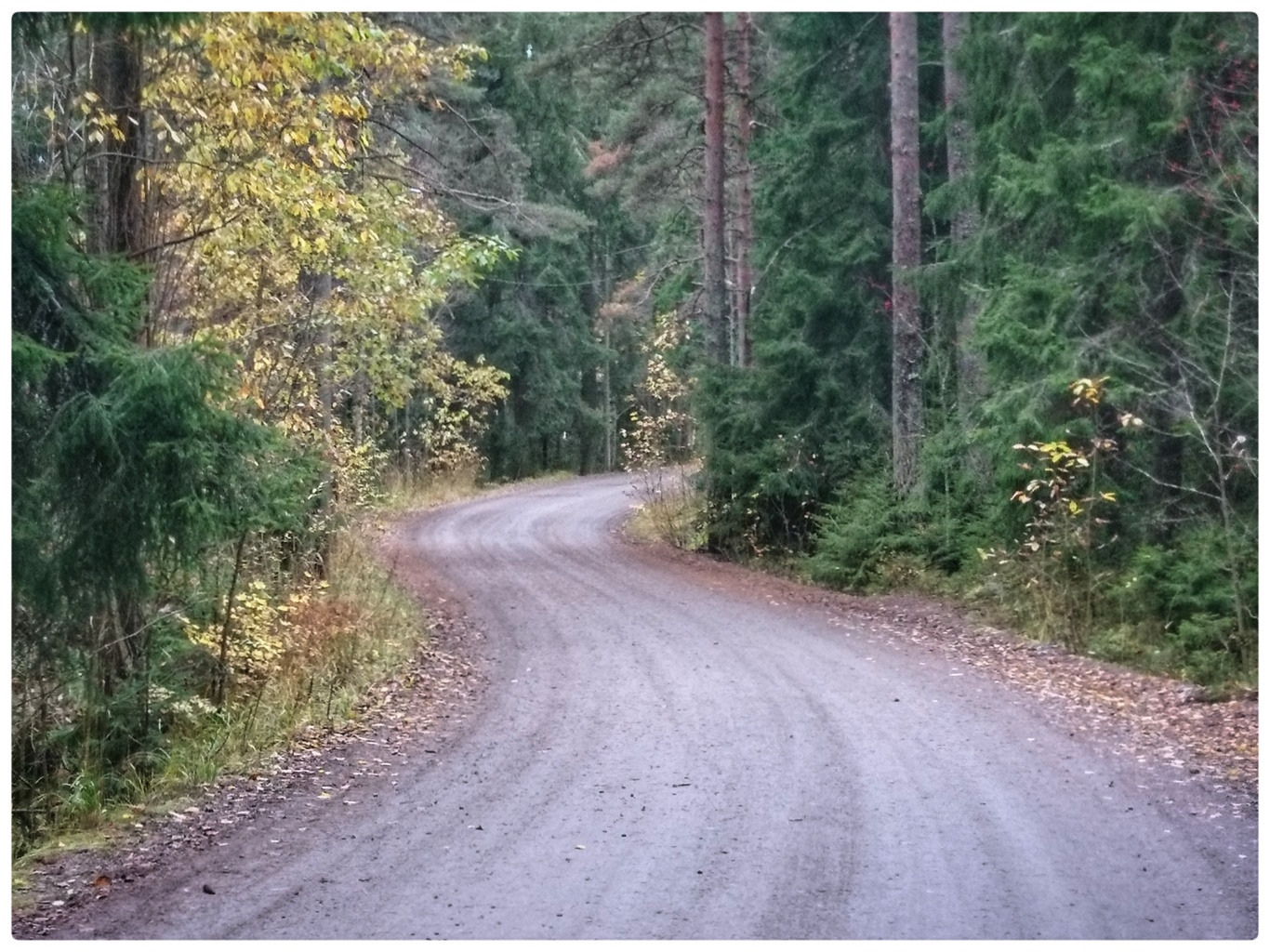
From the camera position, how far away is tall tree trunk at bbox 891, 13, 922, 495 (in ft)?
53.6

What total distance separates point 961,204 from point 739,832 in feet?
36.1

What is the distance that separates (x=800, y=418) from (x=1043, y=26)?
8486 millimetres

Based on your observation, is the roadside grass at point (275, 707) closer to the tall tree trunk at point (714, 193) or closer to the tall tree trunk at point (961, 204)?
the tall tree trunk at point (961, 204)

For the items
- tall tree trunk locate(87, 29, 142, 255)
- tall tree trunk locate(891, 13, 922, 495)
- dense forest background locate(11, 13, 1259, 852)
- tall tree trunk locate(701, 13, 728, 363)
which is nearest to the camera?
dense forest background locate(11, 13, 1259, 852)

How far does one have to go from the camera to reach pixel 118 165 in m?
8.44

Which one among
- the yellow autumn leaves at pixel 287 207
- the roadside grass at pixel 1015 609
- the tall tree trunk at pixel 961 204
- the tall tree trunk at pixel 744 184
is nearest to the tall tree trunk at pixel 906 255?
the tall tree trunk at pixel 961 204

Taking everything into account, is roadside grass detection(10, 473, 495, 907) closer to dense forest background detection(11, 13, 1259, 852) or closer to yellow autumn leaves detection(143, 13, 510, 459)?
dense forest background detection(11, 13, 1259, 852)

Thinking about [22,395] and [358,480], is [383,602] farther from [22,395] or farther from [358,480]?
[22,395]

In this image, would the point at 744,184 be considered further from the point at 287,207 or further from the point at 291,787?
the point at 291,787

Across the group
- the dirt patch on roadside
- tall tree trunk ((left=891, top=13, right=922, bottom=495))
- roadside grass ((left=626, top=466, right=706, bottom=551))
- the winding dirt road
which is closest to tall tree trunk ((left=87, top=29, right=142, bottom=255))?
the winding dirt road

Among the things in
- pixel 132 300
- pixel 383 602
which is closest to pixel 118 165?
pixel 132 300

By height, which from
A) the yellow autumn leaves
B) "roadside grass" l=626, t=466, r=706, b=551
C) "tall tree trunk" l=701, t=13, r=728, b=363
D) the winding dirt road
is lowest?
the winding dirt road

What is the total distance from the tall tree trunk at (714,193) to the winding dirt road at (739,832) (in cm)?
1095

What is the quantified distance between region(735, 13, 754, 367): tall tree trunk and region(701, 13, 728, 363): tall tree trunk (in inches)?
27.3
